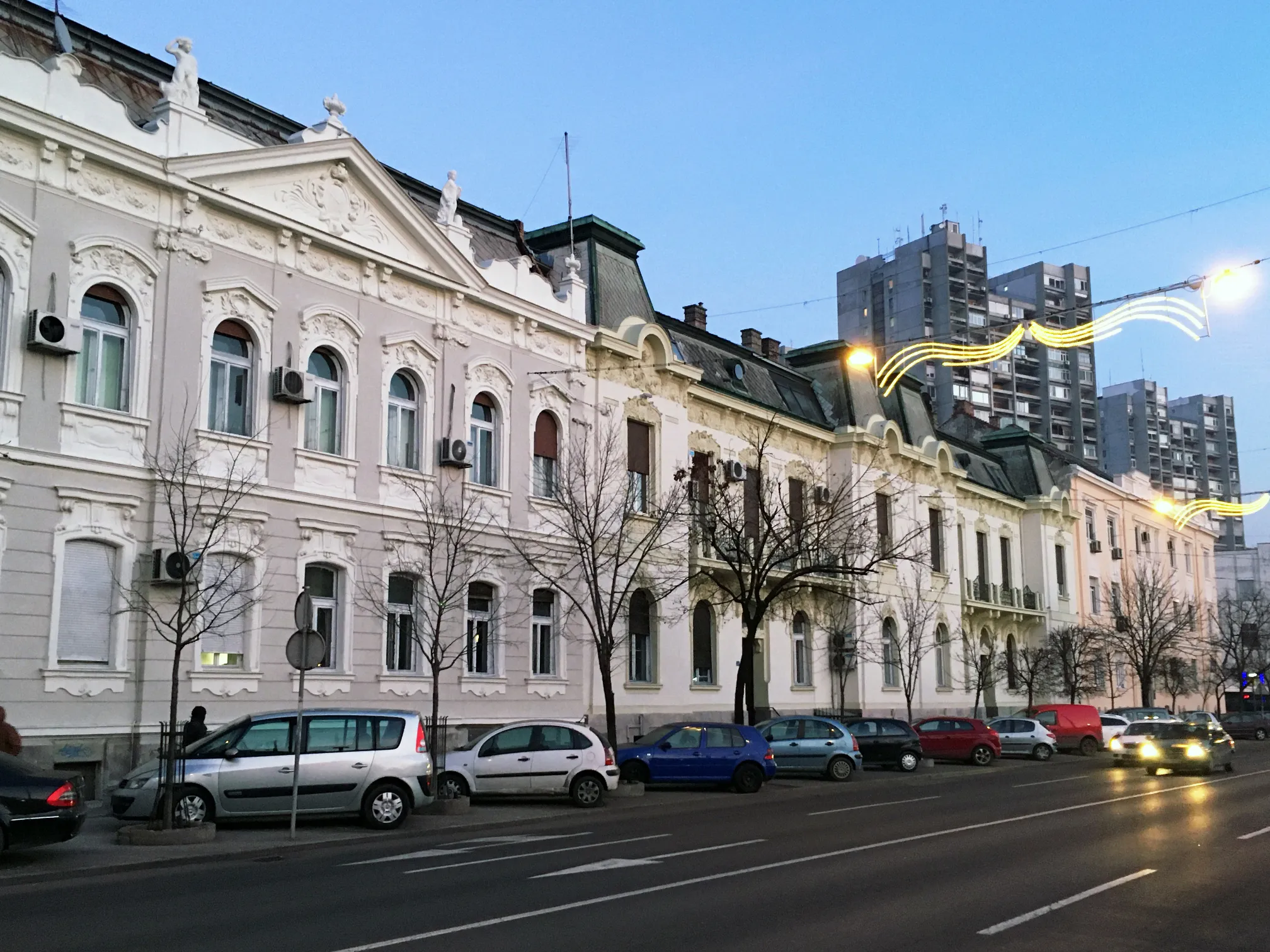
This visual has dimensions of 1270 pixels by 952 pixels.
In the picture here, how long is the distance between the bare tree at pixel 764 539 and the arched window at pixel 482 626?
5.12 m

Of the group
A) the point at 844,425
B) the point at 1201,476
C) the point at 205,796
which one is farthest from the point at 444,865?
the point at 1201,476

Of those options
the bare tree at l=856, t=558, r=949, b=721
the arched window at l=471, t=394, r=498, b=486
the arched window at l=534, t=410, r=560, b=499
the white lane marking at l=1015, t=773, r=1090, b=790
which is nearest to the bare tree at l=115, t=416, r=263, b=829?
the arched window at l=471, t=394, r=498, b=486

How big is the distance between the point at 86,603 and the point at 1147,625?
52725 millimetres

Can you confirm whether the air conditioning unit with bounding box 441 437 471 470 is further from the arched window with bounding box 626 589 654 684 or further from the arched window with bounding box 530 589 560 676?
the arched window with bounding box 626 589 654 684

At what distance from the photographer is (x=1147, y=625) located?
59.3 m

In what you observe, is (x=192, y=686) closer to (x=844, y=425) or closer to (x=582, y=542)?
(x=582, y=542)

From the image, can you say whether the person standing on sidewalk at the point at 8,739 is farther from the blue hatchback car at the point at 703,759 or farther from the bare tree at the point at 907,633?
the bare tree at the point at 907,633

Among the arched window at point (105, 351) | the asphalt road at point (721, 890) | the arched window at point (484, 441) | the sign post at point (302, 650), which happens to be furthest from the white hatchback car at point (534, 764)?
the arched window at point (105, 351)

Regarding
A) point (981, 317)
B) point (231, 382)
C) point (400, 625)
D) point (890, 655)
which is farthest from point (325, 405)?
point (981, 317)

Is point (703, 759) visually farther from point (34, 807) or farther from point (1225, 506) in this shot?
point (1225, 506)

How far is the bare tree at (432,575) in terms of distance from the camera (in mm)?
23812

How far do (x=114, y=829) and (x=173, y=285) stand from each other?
9.00 meters

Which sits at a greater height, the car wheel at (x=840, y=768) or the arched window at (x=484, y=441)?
the arched window at (x=484, y=441)

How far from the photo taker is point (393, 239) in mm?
24750
